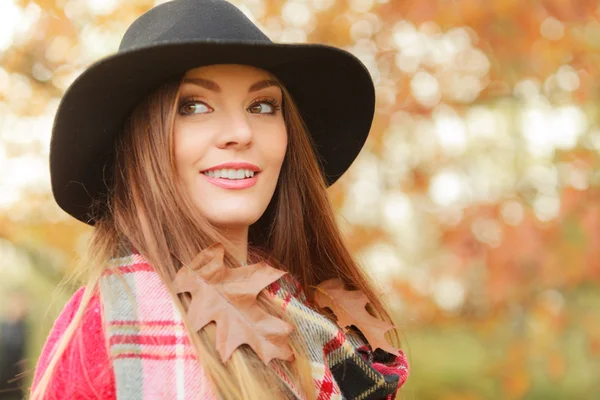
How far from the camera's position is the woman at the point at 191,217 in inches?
70.4

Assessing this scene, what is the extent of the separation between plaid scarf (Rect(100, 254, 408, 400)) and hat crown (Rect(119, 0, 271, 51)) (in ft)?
1.95

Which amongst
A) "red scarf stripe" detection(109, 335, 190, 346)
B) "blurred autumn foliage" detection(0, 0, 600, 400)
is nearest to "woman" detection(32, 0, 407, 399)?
"red scarf stripe" detection(109, 335, 190, 346)

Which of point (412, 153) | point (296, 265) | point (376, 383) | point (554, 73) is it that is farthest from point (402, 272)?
point (376, 383)

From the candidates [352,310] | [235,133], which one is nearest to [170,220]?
[235,133]

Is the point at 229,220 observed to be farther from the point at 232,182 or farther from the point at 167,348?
the point at 167,348

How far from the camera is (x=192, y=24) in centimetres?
208

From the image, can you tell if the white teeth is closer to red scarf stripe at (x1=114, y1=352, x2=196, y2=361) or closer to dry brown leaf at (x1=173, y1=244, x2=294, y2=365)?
dry brown leaf at (x1=173, y1=244, x2=294, y2=365)

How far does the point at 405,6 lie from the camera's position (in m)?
3.63

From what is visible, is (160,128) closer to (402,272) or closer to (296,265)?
(296,265)

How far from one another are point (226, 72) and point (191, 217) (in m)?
0.40

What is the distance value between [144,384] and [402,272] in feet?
9.57

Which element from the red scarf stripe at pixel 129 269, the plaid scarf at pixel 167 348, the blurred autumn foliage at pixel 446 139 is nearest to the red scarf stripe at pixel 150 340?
the plaid scarf at pixel 167 348

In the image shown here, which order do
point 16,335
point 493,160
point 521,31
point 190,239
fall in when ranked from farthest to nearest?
point 16,335, point 493,160, point 521,31, point 190,239

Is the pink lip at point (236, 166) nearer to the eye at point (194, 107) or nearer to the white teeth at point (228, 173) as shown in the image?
the white teeth at point (228, 173)
